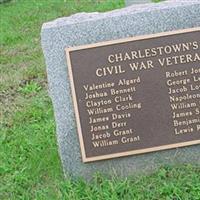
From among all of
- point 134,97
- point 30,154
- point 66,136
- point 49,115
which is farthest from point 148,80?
point 49,115

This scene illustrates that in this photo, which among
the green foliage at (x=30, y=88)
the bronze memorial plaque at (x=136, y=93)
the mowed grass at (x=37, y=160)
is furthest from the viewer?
the green foliage at (x=30, y=88)

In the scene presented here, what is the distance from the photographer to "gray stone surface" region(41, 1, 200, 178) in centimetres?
398

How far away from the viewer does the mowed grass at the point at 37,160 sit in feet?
12.8

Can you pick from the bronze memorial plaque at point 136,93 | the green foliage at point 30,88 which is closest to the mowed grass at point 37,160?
the green foliage at point 30,88

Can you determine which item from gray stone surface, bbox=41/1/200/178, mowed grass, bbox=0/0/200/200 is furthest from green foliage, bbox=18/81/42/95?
gray stone surface, bbox=41/1/200/178

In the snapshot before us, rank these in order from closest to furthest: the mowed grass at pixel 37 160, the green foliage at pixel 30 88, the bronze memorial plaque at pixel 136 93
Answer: the mowed grass at pixel 37 160
the bronze memorial plaque at pixel 136 93
the green foliage at pixel 30 88

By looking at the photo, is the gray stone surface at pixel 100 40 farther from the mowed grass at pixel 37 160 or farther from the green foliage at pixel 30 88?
the green foliage at pixel 30 88

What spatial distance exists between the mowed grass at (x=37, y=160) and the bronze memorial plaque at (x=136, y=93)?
8.5 inches

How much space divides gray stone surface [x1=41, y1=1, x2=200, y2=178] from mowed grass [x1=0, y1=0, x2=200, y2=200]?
3.1 inches

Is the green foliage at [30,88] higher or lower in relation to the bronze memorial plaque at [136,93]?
higher

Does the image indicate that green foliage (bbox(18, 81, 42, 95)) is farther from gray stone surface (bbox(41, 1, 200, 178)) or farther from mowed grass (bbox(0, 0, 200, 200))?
gray stone surface (bbox(41, 1, 200, 178))

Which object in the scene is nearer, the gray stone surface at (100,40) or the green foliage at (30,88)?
the gray stone surface at (100,40)

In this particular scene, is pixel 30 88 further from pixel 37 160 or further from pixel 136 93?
pixel 136 93

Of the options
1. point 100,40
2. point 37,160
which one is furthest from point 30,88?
point 100,40
